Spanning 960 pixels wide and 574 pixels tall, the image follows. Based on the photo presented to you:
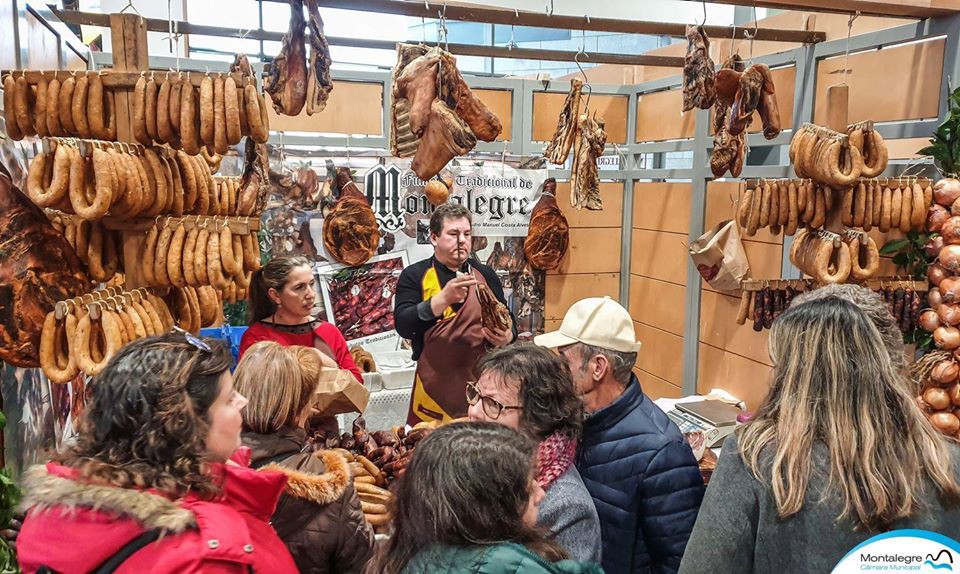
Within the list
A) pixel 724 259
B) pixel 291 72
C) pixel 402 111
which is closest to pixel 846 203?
pixel 724 259

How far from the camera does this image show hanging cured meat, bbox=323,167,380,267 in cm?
581

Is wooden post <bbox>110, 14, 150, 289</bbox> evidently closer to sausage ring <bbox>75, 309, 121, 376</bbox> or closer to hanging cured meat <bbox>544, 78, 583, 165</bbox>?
sausage ring <bbox>75, 309, 121, 376</bbox>

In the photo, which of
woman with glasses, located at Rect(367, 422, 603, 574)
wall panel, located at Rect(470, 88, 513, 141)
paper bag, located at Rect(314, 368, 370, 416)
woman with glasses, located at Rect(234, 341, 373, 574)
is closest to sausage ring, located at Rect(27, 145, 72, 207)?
woman with glasses, located at Rect(234, 341, 373, 574)

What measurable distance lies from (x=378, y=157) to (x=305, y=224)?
85cm

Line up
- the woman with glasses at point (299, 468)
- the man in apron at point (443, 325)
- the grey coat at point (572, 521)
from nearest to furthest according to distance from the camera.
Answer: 1. the grey coat at point (572, 521)
2. the woman with glasses at point (299, 468)
3. the man in apron at point (443, 325)

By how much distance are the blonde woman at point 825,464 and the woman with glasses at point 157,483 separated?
41.9 inches

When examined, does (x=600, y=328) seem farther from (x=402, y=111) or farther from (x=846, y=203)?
(x=846, y=203)

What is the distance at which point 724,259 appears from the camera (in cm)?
513

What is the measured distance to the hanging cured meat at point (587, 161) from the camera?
5.14 meters

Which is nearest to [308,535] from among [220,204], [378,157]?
[220,204]

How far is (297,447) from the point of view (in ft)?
7.18

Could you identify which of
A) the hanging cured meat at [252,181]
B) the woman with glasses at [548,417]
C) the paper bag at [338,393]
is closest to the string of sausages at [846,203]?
the woman with glasses at [548,417]

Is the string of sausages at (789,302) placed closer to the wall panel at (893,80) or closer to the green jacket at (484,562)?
the wall panel at (893,80)

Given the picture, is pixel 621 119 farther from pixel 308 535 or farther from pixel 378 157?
pixel 308 535
